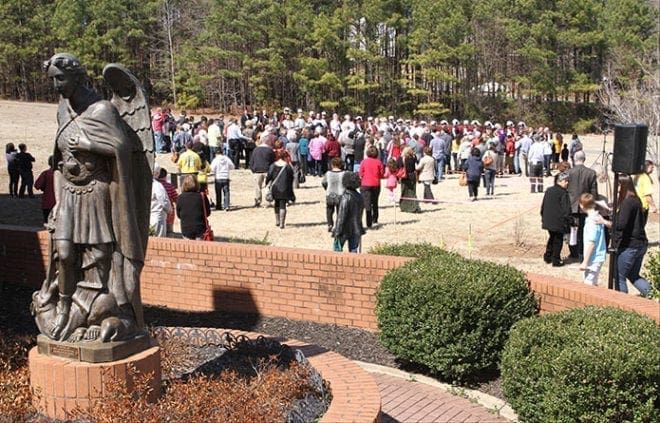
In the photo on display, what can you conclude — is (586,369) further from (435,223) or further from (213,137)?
(213,137)

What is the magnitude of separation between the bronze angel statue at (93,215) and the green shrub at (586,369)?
3139 mm

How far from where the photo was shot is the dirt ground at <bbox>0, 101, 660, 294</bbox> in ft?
50.9

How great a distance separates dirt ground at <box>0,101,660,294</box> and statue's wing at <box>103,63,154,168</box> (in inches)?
333

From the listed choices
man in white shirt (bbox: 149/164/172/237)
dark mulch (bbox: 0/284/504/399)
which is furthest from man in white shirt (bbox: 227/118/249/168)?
dark mulch (bbox: 0/284/504/399)

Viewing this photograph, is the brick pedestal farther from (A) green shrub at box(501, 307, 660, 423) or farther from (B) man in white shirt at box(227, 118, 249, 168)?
(B) man in white shirt at box(227, 118, 249, 168)

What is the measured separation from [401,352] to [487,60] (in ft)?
162

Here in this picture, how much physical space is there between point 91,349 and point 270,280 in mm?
4074

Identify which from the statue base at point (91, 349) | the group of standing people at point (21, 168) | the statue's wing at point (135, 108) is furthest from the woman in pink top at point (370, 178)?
the statue base at point (91, 349)

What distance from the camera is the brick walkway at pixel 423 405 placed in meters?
7.60

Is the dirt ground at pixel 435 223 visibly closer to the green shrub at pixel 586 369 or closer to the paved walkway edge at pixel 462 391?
the paved walkway edge at pixel 462 391

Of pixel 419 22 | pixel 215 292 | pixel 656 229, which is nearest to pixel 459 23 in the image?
pixel 419 22

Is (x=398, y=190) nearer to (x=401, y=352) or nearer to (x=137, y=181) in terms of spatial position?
(x=401, y=352)

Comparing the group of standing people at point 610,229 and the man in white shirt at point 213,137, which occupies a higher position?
the man in white shirt at point 213,137

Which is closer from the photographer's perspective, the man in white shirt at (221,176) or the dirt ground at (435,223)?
the dirt ground at (435,223)
